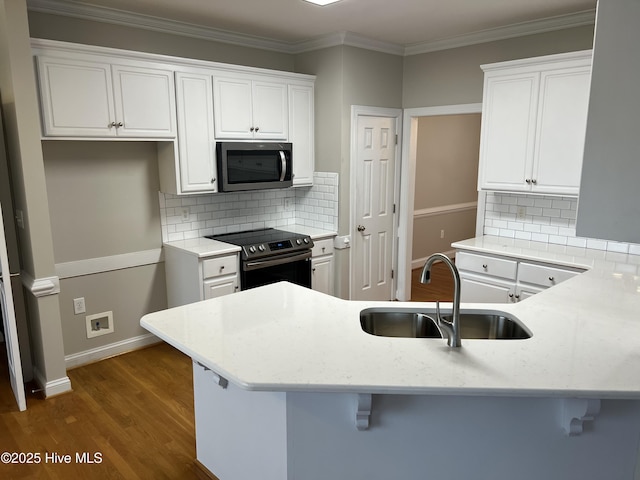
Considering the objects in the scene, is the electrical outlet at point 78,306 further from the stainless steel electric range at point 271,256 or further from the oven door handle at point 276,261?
the oven door handle at point 276,261

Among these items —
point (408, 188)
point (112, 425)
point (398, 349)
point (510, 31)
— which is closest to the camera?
point (398, 349)

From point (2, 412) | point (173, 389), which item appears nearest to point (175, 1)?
point (173, 389)

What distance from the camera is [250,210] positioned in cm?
463

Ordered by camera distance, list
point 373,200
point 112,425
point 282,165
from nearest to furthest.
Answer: point 112,425, point 282,165, point 373,200

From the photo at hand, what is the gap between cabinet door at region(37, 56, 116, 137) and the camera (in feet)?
10.00

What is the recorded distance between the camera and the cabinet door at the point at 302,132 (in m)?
4.41

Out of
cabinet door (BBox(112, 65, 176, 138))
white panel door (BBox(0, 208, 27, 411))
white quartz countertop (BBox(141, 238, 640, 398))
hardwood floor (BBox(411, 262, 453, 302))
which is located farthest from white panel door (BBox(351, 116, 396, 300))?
white panel door (BBox(0, 208, 27, 411))

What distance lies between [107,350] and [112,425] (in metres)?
1.09

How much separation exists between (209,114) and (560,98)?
2675mm

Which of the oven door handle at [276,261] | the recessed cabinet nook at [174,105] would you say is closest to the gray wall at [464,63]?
the recessed cabinet nook at [174,105]

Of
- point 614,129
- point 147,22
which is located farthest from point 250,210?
point 614,129

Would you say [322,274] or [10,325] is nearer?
[10,325]

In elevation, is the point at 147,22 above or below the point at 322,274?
above

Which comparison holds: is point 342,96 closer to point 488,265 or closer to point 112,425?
point 488,265
